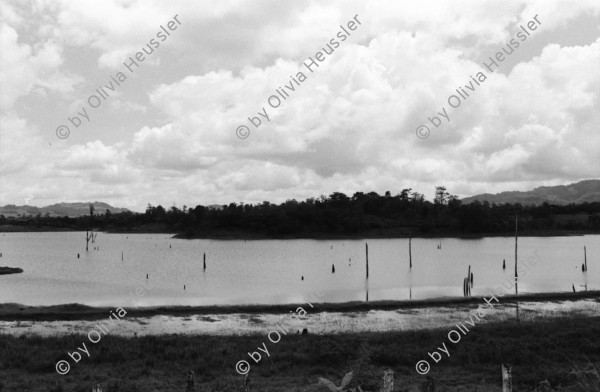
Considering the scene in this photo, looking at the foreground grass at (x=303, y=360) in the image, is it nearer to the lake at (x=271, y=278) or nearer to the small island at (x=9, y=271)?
the lake at (x=271, y=278)

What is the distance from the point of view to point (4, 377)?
15680mm

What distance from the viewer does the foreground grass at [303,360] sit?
14.7 metres

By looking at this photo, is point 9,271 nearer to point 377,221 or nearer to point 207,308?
point 207,308

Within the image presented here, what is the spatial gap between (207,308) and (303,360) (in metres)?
20.5

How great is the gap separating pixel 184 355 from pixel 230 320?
1444 centimetres

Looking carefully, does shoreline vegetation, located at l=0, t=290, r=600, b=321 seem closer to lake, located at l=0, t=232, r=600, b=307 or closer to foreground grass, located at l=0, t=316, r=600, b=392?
lake, located at l=0, t=232, r=600, b=307

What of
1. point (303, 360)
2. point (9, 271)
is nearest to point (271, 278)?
point (9, 271)

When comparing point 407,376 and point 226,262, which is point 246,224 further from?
point 407,376

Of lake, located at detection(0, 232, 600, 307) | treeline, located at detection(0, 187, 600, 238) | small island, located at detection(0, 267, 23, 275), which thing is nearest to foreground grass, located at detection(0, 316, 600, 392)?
lake, located at detection(0, 232, 600, 307)

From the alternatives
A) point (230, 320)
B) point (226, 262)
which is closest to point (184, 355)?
point (230, 320)

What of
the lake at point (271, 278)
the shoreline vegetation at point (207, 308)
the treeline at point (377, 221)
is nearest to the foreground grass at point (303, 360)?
the shoreline vegetation at point (207, 308)

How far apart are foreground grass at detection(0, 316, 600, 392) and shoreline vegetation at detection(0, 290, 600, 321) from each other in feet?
41.7

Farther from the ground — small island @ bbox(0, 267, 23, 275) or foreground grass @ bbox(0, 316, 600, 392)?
foreground grass @ bbox(0, 316, 600, 392)

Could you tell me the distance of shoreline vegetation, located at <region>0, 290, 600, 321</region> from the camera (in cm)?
3416
